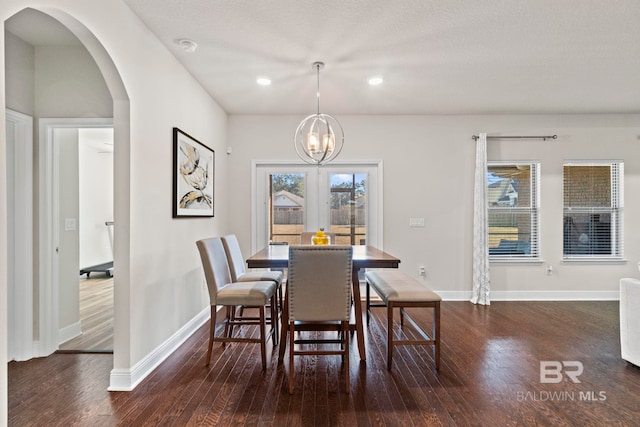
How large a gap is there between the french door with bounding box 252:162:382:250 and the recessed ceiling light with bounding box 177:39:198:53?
2.05m

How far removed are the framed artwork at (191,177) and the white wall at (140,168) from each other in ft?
0.29

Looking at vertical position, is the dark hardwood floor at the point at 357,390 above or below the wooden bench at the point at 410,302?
below

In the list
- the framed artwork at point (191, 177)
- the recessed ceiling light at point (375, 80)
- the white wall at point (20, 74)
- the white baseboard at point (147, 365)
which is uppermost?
the recessed ceiling light at point (375, 80)

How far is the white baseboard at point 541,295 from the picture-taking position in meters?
4.57

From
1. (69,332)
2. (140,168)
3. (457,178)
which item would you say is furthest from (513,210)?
(69,332)

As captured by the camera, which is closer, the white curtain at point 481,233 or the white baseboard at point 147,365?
the white baseboard at point 147,365

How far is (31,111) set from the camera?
8.75ft

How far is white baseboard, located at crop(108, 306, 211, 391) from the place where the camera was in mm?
2201

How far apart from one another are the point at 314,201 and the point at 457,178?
205 centimetres

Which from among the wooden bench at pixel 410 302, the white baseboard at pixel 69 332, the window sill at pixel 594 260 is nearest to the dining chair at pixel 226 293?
the wooden bench at pixel 410 302

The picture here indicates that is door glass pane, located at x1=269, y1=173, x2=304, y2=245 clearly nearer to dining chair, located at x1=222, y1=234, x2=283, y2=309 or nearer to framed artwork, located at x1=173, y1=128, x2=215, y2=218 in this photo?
framed artwork, located at x1=173, y1=128, x2=215, y2=218

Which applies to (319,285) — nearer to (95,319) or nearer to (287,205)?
(287,205)

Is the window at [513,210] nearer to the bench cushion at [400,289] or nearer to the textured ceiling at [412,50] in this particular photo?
the textured ceiling at [412,50]

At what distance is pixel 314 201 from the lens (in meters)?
4.70
